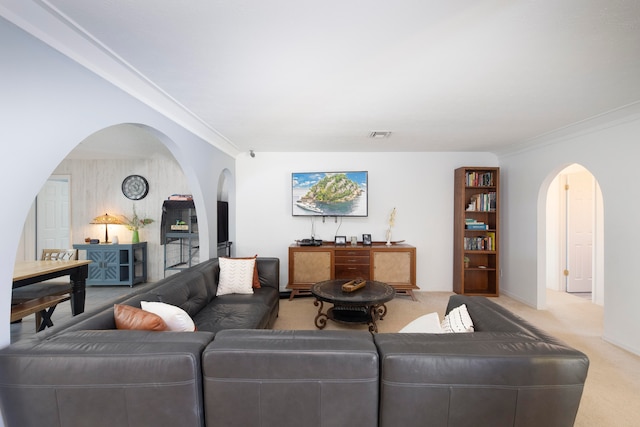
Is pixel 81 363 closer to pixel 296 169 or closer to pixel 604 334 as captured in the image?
pixel 296 169

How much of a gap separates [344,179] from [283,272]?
1892mm

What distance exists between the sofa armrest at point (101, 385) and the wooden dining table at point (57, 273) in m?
1.94

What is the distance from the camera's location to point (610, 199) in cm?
296

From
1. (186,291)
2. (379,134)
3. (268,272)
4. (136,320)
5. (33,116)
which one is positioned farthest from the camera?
(379,134)

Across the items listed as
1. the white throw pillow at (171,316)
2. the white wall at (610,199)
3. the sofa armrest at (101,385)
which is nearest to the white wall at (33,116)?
the sofa armrest at (101,385)

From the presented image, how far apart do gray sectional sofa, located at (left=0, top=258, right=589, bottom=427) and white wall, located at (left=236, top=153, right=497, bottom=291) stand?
11.6 ft

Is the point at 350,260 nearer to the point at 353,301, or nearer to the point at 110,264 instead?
the point at 353,301

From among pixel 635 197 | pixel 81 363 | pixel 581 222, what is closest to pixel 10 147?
pixel 81 363

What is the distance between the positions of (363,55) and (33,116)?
6.12 ft

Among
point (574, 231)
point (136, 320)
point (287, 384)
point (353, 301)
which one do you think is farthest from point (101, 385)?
point (574, 231)

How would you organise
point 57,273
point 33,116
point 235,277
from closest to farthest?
point 33,116 < point 57,273 < point 235,277

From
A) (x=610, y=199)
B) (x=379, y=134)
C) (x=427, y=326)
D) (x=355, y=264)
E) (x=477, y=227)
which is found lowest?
(x=355, y=264)

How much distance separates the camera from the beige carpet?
6.46ft

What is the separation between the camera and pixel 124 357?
46.6 inches
